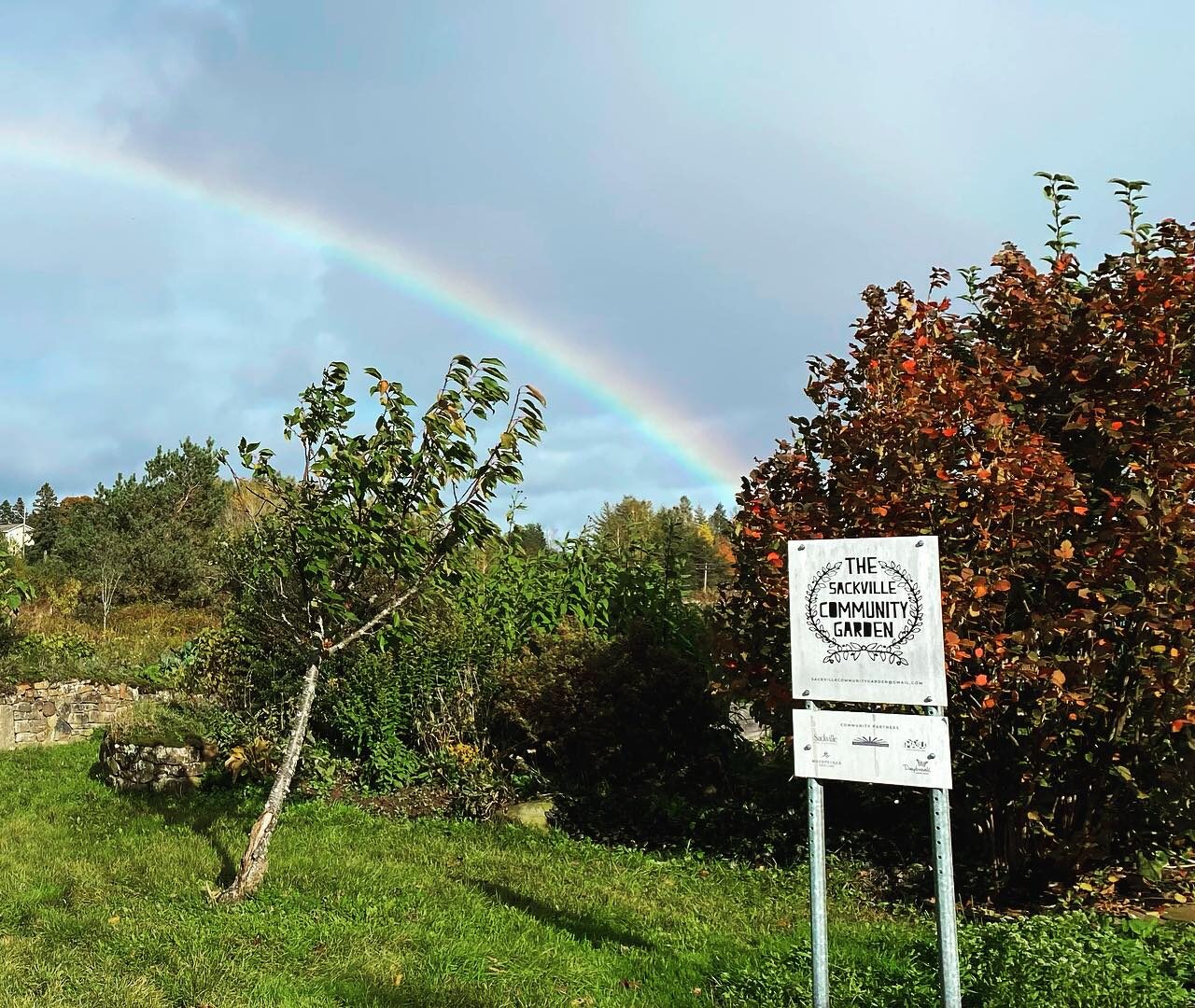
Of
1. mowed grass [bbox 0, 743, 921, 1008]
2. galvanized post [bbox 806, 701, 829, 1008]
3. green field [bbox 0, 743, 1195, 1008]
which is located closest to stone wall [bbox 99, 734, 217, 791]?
mowed grass [bbox 0, 743, 921, 1008]

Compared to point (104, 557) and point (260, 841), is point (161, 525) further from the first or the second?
point (260, 841)

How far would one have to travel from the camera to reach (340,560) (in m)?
6.06

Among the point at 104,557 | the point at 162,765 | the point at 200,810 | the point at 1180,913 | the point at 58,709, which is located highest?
the point at 104,557

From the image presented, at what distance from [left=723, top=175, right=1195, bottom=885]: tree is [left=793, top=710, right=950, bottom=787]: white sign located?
154 centimetres

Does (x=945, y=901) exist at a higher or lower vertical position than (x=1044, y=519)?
lower

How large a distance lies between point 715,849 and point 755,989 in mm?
2924

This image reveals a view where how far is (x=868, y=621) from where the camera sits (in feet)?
12.1

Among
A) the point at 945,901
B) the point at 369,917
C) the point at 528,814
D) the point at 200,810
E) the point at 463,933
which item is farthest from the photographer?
the point at 200,810

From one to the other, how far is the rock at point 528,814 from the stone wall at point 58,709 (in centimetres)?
700

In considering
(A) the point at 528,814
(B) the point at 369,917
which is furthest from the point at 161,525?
(B) the point at 369,917

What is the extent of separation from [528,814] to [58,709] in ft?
27.8

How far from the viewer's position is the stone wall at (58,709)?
40.2 feet

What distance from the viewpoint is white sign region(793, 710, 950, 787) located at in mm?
3502

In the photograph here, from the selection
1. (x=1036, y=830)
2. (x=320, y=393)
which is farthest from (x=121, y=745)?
(x=1036, y=830)
